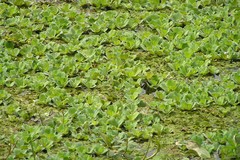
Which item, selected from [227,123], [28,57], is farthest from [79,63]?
[227,123]

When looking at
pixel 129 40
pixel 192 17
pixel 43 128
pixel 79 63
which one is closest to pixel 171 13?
pixel 192 17

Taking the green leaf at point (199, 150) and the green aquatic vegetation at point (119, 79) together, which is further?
the green aquatic vegetation at point (119, 79)

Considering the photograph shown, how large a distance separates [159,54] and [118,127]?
1.08 metres

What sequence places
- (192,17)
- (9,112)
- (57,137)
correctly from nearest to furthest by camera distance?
(57,137) → (9,112) → (192,17)

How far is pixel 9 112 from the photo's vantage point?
3646 millimetres

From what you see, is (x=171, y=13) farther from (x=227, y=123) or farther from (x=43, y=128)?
(x=43, y=128)

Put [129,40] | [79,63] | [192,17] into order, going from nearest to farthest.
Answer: [79,63] < [129,40] < [192,17]

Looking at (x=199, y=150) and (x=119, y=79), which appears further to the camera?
(x=119, y=79)

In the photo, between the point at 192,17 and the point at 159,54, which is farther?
the point at 192,17

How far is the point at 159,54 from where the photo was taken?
445 centimetres

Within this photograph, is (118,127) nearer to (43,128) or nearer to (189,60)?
(43,128)

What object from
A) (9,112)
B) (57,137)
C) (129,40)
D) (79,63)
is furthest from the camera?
(129,40)

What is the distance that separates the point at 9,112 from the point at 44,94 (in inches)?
10.4

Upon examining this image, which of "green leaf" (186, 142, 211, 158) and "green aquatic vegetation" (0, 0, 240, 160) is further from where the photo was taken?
"green aquatic vegetation" (0, 0, 240, 160)
